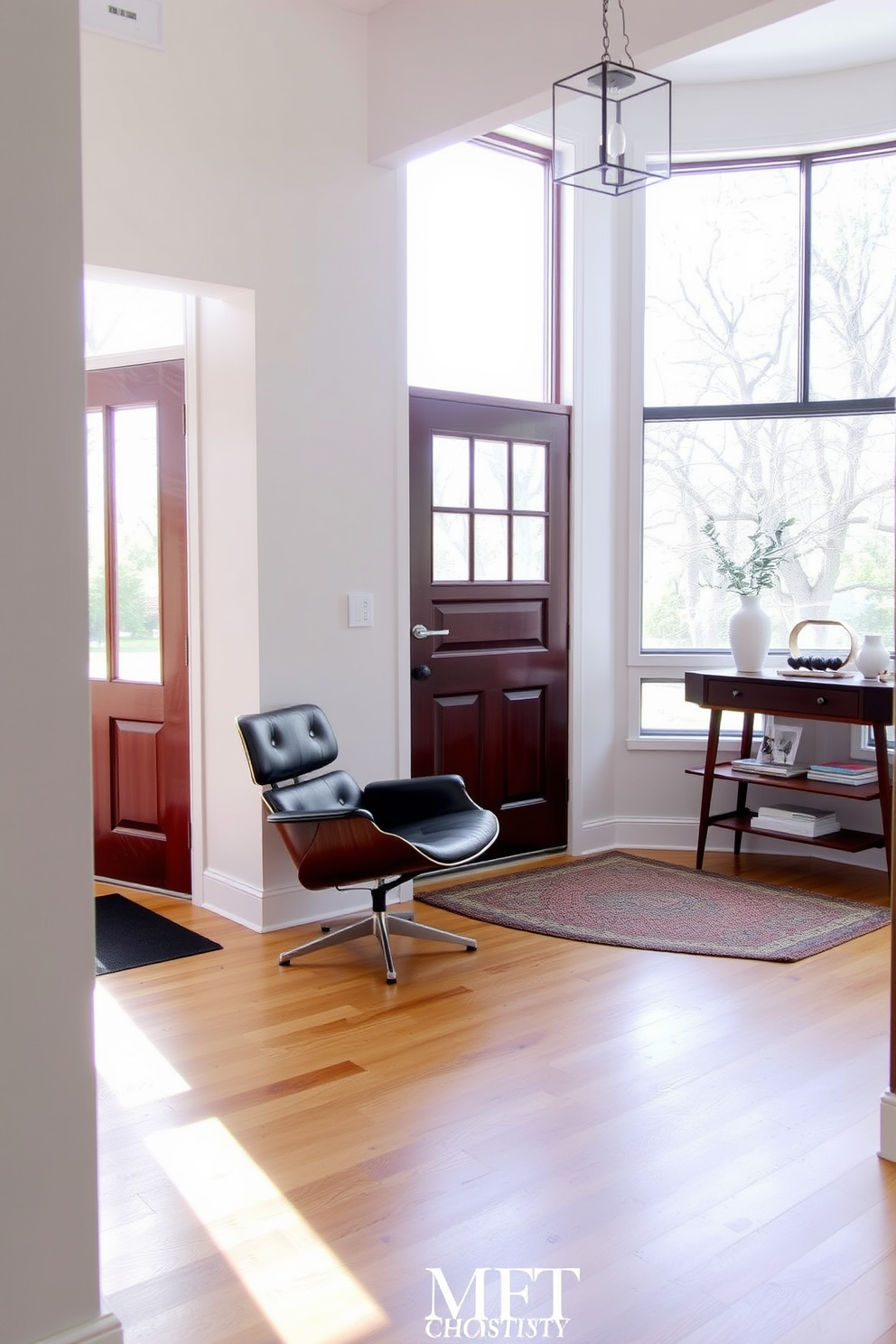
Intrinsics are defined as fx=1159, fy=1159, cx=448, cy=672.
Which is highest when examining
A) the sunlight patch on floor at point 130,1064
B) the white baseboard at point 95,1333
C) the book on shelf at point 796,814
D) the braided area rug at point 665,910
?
the book on shelf at point 796,814

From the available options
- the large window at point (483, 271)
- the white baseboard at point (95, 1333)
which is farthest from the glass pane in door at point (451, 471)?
the white baseboard at point (95, 1333)

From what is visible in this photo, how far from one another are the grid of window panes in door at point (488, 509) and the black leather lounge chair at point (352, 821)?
0.99m

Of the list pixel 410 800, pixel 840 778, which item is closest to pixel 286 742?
pixel 410 800

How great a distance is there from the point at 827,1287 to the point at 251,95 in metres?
3.66

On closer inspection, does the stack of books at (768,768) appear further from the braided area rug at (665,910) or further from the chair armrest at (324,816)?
the chair armrest at (324,816)

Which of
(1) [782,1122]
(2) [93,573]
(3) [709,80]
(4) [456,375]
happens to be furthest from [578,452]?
(1) [782,1122]

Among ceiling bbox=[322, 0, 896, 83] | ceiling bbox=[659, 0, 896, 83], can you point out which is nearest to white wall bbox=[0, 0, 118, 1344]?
ceiling bbox=[322, 0, 896, 83]

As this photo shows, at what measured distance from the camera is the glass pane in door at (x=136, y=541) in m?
4.32

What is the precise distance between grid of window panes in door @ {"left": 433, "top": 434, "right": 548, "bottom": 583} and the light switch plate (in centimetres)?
42

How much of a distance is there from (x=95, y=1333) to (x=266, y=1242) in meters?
0.44

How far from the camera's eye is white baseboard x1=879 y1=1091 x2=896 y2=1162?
2.43 metres

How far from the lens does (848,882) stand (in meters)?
4.63

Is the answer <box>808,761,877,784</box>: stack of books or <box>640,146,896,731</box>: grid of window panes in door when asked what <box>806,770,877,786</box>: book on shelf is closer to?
<box>808,761,877,784</box>: stack of books

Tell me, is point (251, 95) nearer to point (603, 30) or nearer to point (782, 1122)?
point (603, 30)
